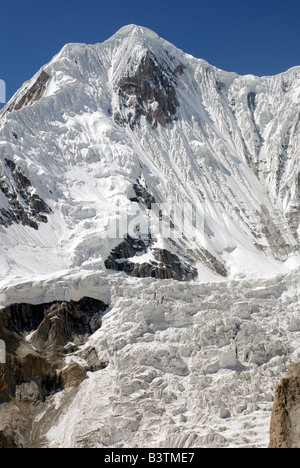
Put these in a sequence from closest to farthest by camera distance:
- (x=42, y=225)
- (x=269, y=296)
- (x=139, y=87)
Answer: (x=269, y=296) < (x=42, y=225) < (x=139, y=87)

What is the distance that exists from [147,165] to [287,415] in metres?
100

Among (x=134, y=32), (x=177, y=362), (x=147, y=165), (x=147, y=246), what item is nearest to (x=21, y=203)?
(x=147, y=246)

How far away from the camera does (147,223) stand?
337 ft

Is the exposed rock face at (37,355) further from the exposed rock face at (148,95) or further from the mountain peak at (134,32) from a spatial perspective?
the mountain peak at (134,32)

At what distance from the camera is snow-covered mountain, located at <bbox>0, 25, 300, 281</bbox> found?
3807 inches

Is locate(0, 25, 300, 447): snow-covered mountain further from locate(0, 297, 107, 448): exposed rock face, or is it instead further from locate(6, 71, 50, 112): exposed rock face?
locate(6, 71, 50, 112): exposed rock face

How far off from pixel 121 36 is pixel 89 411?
13013 centimetres

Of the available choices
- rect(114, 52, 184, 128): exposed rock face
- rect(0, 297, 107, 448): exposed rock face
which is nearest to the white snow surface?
rect(0, 297, 107, 448): exposed rock face

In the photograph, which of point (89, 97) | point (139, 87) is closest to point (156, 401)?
point (89, 97)

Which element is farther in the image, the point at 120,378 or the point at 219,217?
the point at 219,217

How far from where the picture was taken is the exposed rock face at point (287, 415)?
110ft

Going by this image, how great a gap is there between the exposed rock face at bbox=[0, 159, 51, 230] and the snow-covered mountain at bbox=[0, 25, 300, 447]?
30 cm

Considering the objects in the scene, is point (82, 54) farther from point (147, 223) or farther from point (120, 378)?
point (120, 378)
